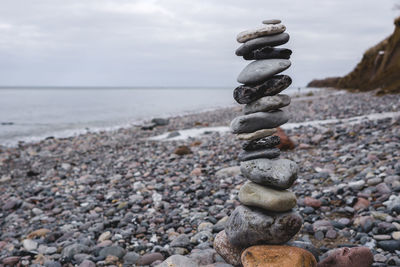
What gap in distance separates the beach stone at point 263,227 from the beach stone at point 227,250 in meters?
0.16

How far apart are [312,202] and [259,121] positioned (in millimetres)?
2668

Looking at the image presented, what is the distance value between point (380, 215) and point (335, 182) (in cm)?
209

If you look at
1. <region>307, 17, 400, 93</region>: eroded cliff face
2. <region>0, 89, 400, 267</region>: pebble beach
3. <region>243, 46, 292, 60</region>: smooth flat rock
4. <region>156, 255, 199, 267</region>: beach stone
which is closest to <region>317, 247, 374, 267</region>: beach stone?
<region>0, 89, 400, 267</region>: pebble beach

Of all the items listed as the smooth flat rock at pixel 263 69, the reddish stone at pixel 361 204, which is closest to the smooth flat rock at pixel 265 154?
the smooth flat rock at pixel 263 69

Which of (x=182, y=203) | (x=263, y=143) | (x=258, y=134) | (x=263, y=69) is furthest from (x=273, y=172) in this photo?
(x=182, y=203)

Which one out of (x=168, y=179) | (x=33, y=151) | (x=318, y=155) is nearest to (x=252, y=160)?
(x=168, y=179)

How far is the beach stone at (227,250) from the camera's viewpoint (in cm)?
480

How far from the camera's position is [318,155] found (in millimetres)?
10234

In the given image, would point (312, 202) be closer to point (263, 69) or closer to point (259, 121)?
point (259, 121)

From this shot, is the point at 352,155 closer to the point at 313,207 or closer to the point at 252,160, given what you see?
the point at 313,207

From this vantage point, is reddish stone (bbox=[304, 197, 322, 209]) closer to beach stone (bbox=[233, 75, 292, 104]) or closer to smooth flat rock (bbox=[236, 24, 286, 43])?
beach stone (bbox=[233, 75, 292, 104])

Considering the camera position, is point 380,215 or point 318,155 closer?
point 380,215

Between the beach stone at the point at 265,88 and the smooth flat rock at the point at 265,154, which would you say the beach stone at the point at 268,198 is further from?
the beach stone at the point at 265,88

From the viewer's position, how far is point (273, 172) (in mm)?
4680
